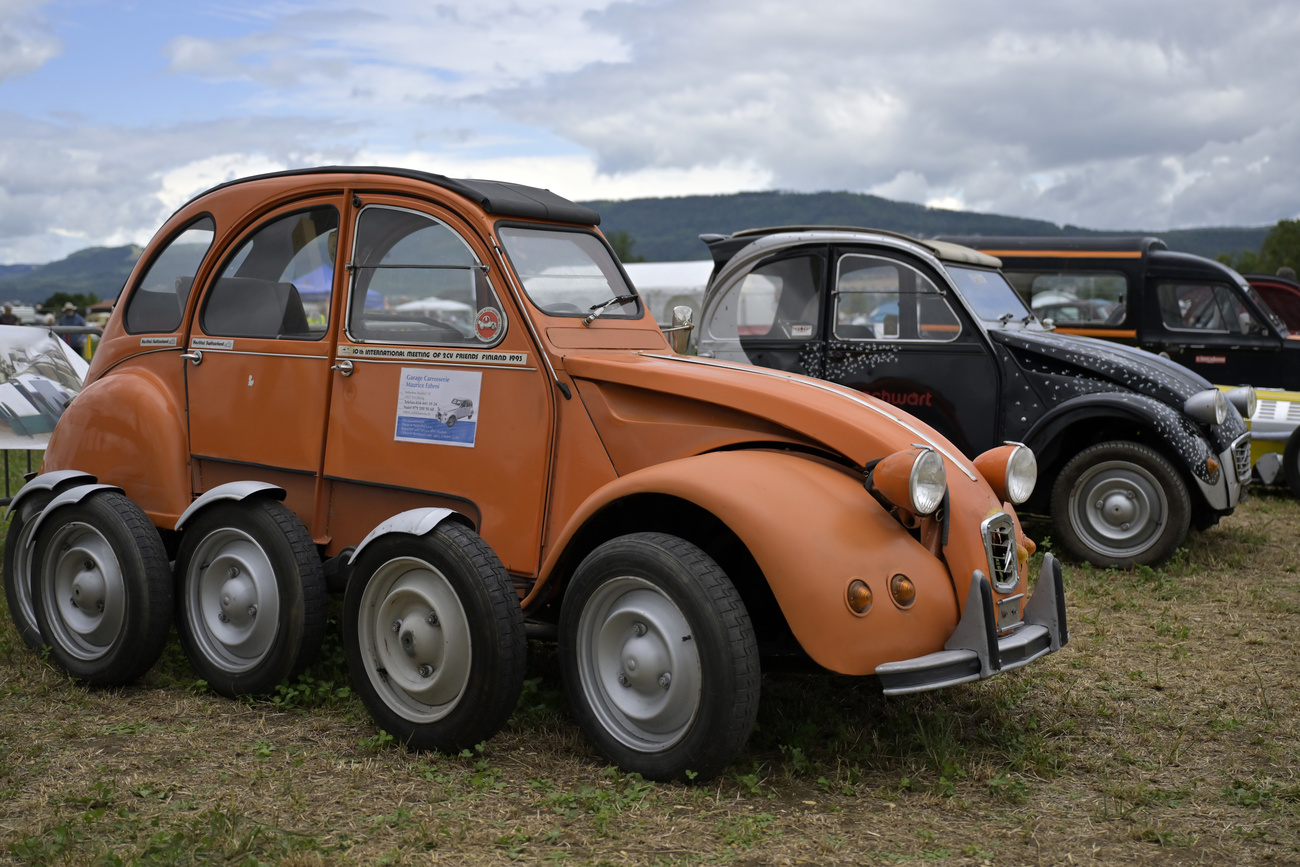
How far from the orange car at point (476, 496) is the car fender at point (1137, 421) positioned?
130 inches

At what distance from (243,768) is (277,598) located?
0.74 m

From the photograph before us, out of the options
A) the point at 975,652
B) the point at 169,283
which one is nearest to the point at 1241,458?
the point at 975,652

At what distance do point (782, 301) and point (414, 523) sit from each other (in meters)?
4.97

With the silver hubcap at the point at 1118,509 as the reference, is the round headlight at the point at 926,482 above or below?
above

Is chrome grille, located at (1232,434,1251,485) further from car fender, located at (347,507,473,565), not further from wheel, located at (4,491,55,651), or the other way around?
wheel, located at (4,491,55,651)

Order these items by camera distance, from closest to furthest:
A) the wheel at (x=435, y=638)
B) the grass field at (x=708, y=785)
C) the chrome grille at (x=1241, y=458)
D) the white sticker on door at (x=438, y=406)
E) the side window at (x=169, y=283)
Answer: the grass field at (x=708, y=785) → the wheel at (x=435, y=638) → the white sticker on door at (x=438, y=406) → the side window at (x=169, y=283) → the chrome grille at (x=1241, y=458)

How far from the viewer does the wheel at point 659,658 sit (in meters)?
3.34

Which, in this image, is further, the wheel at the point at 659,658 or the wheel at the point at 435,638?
the wheel at the point at 435,638

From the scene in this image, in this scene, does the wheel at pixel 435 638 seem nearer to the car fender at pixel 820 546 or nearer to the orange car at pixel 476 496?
the orange car at pixel 476 496

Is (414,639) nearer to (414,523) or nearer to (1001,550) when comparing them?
(414,523)

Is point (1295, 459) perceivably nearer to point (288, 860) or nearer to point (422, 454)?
point (422, 454)

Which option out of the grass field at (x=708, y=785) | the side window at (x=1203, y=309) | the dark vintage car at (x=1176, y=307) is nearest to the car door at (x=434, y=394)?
the grass field at (x=708, y=785)

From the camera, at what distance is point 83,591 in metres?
4.72

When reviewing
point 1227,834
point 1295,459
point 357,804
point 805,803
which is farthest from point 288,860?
point 1295,459
